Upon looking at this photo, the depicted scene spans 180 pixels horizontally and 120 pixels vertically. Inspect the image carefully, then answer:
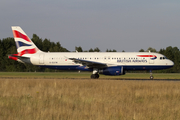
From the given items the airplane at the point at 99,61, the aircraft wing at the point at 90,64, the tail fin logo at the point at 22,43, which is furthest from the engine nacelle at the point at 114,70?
the tail fin logo at the point at 22,43

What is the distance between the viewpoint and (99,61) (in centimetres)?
3847

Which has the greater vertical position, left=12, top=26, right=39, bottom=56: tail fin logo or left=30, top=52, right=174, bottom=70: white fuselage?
left=12, top=26, right=39, bottom=56: tail fin logo

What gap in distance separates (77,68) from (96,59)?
3.05 m

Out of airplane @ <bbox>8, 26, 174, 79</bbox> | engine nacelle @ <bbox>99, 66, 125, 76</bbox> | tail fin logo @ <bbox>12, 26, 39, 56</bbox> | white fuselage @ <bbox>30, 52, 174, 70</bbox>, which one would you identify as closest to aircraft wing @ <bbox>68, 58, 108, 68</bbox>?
airplane @ <bbox>8, 26, 174, 79</bbox>

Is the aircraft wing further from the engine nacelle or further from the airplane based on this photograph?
the engine nacelle

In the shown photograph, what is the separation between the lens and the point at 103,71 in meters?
36.7

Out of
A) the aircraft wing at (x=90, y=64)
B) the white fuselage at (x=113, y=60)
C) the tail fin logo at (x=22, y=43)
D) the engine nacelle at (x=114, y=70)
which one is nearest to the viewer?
the engine nacelle at (x=114, y=70)

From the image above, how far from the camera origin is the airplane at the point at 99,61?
122 feet

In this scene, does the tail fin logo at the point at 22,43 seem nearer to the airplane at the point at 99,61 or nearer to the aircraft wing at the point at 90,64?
the airplane at the point at 99,61

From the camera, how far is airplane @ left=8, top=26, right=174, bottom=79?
1465 inches

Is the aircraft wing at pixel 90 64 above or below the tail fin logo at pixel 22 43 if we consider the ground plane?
below

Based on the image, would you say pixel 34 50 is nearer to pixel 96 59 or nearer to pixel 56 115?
pixel 96 59

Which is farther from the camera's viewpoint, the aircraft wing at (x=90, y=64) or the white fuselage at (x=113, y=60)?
the white fuselage at (x=113, y=60)

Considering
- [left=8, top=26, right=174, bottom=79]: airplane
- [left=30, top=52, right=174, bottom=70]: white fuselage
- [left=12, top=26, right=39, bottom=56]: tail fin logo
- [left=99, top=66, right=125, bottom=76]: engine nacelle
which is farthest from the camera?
[left=12, top=26, right=39, bottom=56]: tail fin logo
